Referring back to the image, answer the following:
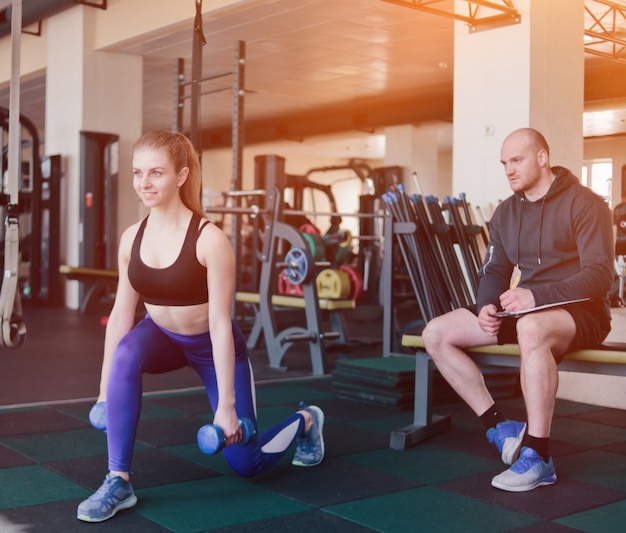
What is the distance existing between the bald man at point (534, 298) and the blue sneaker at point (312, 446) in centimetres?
45

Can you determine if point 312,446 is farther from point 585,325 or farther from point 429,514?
point 585,325

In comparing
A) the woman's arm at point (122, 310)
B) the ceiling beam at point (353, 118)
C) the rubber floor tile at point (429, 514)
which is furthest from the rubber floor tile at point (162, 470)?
the ceiling beam at point (353, 118)

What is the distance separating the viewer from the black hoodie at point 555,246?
7.54 feet

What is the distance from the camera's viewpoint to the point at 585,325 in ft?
7.73

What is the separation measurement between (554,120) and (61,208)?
5531mm

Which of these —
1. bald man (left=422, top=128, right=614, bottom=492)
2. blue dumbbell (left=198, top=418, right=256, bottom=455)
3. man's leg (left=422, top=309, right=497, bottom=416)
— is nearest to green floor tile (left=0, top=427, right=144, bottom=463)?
blue dumbbell (left=198, top=418, right=256, bottom=455)

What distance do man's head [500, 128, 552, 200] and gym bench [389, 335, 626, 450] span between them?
1.68 feet

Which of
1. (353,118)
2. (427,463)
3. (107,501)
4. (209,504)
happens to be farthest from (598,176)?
(353,118)

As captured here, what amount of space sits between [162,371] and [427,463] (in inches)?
37.0

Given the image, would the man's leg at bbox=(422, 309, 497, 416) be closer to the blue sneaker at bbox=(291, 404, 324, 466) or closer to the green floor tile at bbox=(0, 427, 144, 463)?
the blue sneaker at bbox=(291, 404, 324, 466)

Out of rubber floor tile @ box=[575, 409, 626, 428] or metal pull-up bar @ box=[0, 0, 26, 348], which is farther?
rubber floor tile @ box=[575, 409, 626, 428]

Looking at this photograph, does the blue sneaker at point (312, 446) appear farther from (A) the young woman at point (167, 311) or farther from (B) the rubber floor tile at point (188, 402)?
(B) the rubber floor tile at point (188, 402)

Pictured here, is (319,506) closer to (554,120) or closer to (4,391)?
(4,391)

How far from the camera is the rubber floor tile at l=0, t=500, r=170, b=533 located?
72.7 inches
